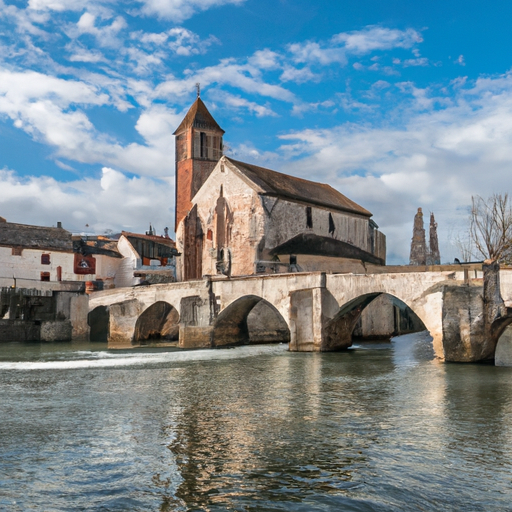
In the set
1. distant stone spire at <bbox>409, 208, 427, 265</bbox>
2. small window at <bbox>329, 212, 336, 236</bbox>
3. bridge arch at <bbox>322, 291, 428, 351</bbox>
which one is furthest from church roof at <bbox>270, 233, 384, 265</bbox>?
distant stone spire at <bbox>409, 208, 427, 265</bbox>

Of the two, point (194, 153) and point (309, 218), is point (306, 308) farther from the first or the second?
point (194, 153)

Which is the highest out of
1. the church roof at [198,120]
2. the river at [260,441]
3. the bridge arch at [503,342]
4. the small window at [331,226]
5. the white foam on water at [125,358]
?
the church roof at [198,120]

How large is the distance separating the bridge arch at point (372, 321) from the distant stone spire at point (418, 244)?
24.1 m

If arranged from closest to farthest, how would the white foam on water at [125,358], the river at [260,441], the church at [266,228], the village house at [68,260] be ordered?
the river at [260,441], the white foam on water at [125,358], the church at [266,228], the village house at [68,260]

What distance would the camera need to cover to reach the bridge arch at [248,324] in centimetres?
3288

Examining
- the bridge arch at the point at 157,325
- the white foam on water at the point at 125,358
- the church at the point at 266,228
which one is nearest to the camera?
the white foam on water at the point at 125,358

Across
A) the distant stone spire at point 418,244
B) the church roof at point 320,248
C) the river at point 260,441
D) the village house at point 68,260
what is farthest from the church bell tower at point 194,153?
the river at point 260,441

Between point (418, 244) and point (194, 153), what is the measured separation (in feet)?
96.2

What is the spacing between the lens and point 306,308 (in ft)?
89.7

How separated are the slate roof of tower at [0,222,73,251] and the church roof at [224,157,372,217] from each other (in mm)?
16298

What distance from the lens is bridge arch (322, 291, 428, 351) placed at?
90.2 ft

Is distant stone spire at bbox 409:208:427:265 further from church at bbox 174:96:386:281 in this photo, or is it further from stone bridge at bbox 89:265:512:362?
stone bridge at bbox 89:265:512:362

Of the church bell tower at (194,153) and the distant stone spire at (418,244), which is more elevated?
the church bell tower at (194,153)

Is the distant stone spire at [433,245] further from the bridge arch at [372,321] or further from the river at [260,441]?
the river at [260,441]
